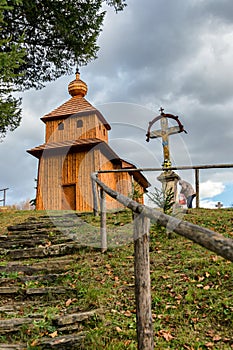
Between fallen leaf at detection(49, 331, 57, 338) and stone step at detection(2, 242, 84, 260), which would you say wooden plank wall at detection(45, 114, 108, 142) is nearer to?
stone step at detection(2, 242, 84, 260)

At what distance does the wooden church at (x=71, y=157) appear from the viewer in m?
17.3

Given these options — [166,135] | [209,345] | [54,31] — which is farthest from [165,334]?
[54,31]

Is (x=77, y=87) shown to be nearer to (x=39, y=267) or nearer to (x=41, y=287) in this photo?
(x=39, y=267)

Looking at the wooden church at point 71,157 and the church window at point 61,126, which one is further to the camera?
the church window at point 61,126

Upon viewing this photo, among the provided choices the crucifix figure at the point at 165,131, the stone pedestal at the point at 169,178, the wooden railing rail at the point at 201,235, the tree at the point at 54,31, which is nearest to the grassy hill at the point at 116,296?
the wooden railing rail at the point at 201,235

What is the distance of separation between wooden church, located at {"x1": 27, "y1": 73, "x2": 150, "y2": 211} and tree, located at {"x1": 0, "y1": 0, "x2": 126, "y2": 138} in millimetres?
3120

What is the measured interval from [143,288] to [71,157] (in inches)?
596

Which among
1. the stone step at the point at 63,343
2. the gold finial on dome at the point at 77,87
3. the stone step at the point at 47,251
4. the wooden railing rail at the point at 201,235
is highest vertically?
the gold finial on dome at the point at 77,87

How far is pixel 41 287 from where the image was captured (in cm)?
541

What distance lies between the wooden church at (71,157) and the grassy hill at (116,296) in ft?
31.8

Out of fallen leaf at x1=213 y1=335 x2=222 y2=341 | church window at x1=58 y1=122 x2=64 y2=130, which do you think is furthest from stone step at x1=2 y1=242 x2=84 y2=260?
church window at x1=58 y1=122 x2=64 y2=130

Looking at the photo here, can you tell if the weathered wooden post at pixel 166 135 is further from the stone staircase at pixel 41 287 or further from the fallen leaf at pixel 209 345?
the fallen leaf at pixel 209 345

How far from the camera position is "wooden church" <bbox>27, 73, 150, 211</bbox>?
17.3 meters

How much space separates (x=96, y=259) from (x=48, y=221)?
4.21 meters
